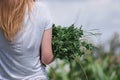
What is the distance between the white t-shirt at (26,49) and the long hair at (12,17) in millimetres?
35

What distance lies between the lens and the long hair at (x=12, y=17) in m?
3.50

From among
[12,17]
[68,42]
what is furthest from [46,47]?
[68,42]

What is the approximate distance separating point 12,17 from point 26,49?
0.71 feet

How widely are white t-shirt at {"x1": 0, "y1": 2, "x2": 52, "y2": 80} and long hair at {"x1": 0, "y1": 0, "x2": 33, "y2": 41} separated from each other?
3 cm

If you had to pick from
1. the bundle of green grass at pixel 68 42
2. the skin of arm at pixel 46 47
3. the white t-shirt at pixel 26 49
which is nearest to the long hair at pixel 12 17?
the white t-shirt at pixel 26 49

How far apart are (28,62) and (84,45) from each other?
791 millimetres

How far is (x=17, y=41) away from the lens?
3539 mm

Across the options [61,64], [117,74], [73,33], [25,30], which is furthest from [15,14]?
[117,74]

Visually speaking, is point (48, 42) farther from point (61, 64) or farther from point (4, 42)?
point (61, 64)

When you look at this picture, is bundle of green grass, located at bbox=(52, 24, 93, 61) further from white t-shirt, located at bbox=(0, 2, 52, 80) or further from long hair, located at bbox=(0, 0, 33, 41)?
long hair, located at bbox=(0, 0, 33, 41)

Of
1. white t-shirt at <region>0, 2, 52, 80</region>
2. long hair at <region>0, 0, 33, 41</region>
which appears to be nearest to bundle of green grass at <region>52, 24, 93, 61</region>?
white t-shirt at <region>0, 2, 52, 80</region>

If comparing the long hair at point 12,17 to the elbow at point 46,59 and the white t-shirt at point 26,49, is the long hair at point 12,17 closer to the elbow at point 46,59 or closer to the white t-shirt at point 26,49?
the white t-shirt at point 26,49

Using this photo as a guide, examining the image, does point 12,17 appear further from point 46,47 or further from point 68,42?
point 68,42

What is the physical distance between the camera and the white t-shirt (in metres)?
3.54
